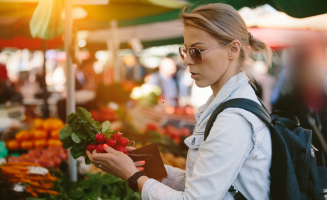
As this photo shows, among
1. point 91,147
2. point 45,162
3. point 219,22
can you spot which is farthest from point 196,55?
point 45,162

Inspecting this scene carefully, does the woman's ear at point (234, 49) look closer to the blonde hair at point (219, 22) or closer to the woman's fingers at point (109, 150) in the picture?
the blonde hair at point (219, 22)

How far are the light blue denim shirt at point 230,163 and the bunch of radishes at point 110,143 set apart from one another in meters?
0.29

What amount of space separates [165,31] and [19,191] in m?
5.71

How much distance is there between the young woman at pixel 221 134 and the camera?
1.07m

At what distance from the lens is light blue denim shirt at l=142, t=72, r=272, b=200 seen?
106 centimetres

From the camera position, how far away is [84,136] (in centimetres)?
144

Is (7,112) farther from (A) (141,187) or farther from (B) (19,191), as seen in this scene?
(A) (141,187)

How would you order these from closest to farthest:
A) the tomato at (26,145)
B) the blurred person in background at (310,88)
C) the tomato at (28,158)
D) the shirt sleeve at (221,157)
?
the shirt sleeve at (221,157)
the tomato at (28,158)
the blurred person in background at (310,88)
the tomato at (26,145)

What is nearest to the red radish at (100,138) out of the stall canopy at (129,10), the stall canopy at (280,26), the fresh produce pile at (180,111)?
the stall canopy at (129,10)

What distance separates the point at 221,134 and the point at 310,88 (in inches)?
91.3

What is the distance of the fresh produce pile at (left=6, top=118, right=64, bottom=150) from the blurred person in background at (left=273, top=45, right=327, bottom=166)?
2876 millimetres

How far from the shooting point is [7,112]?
14.5 ft

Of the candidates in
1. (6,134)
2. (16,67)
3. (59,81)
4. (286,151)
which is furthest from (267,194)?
(16,67)

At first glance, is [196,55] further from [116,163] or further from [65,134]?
[65,134]
